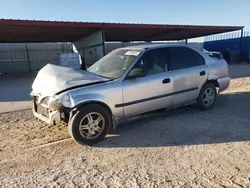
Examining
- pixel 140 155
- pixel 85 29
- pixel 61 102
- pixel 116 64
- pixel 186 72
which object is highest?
pixel 85 29

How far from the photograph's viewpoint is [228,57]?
2372 cm

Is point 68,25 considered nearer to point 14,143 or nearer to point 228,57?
point 14,143

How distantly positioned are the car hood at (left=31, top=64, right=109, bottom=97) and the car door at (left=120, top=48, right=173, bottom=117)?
0.57 metres

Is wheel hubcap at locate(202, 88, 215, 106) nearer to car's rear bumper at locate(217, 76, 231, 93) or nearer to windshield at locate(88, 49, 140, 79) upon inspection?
car's rear bumper at locate(217, 76, 231, 93)

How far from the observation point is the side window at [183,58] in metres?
5.00

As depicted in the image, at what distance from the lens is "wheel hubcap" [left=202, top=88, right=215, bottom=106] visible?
559 cm

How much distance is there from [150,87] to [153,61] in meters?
0.60

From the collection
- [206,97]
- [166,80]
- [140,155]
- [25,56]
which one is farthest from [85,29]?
[140,155]

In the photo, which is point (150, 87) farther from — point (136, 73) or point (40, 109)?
point (40, 109)

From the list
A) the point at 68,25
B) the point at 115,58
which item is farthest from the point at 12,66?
the point at 115,58

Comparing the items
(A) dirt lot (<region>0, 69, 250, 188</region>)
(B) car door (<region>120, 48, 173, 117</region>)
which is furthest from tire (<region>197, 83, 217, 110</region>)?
(B) car door (<region>120, 48, 173, 117</region>)

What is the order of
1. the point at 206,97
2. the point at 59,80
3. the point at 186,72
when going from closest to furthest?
the point at 59,80
the point at 186,72
the point at 206,97

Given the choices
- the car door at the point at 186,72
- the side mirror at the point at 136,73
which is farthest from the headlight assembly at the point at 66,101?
the car door at the point at 186,72

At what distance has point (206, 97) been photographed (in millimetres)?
5625
